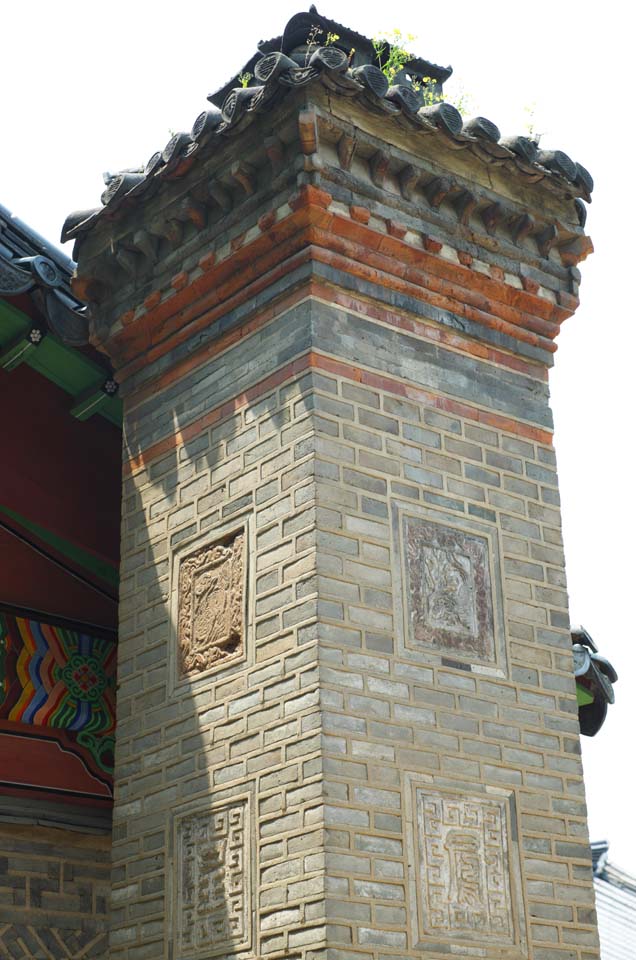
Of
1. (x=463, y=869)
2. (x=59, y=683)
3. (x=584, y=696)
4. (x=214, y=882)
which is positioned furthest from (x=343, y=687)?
(x=584, y=696)

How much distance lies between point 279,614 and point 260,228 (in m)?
1.79

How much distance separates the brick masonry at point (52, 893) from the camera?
269 inches

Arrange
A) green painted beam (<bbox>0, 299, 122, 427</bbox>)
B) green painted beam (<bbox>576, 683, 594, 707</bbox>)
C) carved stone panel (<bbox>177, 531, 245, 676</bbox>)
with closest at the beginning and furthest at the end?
carved stone panel (<bbox>177, 531, 245, 676</bbox>)
green painted beam (<bbox>0, 299, 122, 427</bbox>)
green painted beam (<bbox>576, 683, 594, 707</bbox>)

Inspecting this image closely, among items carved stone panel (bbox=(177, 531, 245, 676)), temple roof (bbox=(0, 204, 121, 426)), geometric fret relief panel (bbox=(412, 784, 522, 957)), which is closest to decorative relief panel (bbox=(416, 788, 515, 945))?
geometric fret relief panel (bbox=(412, 784, 522, 957))

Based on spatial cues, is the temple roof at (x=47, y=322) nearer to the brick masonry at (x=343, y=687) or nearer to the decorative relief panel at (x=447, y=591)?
the brick masonry at (x=343, y=687)

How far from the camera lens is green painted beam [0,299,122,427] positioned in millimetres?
7371

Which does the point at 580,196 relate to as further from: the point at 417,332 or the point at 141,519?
the point at 141,519

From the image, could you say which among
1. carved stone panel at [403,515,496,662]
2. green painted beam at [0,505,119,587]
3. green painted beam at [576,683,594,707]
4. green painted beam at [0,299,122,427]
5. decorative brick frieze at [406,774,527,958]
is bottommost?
decorative brick frieze at [406,774,527,958]

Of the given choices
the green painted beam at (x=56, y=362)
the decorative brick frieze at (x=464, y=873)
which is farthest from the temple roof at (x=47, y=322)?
the decorative brick frieze at (x=464, y=873)

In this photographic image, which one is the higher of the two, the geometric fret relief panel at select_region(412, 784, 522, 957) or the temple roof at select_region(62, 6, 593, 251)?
the temple roof at select_region(62, 6, 593, 251)

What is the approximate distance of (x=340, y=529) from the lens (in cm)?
593

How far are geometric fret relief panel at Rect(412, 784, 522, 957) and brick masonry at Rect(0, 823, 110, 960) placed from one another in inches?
86.2

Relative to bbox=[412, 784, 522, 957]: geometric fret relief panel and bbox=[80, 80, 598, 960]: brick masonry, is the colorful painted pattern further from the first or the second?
bbox=[412, 784, 522, 957]: geometric fret relief panel

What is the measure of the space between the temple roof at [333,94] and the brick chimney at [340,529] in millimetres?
18
